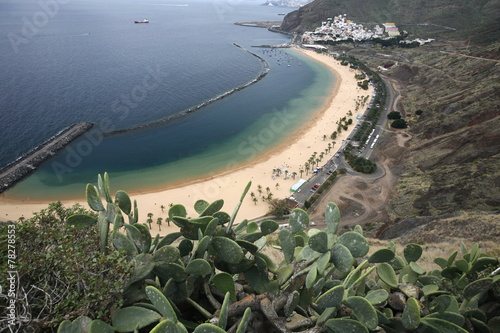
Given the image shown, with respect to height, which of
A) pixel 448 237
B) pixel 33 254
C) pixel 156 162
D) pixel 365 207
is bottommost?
pixel 156 162

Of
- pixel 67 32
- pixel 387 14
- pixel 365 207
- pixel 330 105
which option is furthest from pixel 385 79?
pixel 67 32

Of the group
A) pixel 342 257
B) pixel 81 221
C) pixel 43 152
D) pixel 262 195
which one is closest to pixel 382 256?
pixel 342 257

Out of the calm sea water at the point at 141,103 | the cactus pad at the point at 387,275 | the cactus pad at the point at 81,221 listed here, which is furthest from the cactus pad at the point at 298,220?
the calm sea water at the point at 141,103

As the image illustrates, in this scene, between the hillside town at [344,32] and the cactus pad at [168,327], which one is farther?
the hillside town at [344,32]

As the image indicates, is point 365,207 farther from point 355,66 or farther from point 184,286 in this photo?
point 355,66

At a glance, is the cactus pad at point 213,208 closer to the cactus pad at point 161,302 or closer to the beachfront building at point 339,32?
the cactus pad at point 161,302

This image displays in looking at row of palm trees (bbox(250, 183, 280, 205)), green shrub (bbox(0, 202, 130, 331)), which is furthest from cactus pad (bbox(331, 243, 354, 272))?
row of palm trees (bbox(250, 183, 280, 205))
